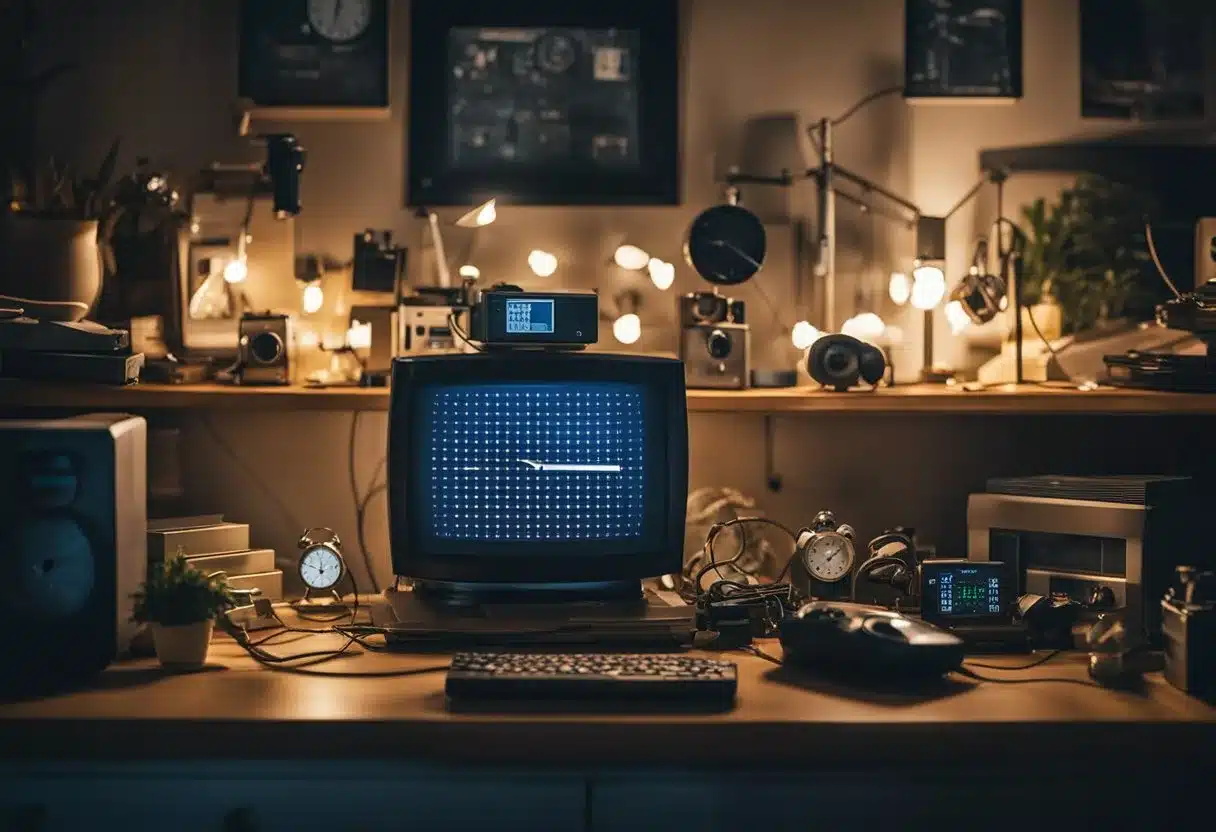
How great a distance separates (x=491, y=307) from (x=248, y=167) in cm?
73

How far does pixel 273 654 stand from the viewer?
77.5 inches

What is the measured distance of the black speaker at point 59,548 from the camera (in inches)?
72.2

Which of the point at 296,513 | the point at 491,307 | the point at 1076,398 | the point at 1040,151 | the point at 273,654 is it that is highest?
the point at 1040,151

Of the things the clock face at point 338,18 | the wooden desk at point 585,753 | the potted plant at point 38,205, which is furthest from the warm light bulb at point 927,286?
the potted plant at point 38,205

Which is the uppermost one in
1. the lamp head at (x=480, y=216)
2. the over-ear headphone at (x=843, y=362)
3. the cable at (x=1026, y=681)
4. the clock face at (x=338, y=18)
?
the clock face at (x=338, y=18)

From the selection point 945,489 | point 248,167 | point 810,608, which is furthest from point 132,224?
point 945,489

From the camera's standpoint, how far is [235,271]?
2.49m

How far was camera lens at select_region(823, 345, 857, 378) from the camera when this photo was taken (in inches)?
91.6

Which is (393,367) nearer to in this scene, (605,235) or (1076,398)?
(605,235)

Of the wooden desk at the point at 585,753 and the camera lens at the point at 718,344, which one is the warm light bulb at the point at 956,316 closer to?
the camera lens at the point at 718,344

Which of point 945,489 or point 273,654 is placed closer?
point 273,654

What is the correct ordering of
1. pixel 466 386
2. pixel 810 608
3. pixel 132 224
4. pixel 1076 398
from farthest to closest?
pixel 132 224 < pixel 1076 398 < pixel 466 386 < pixel 810 608

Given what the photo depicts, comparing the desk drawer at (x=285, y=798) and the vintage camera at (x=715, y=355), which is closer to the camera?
the desk drawer at (x=285, y=798)

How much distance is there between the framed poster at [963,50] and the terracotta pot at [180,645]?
1686 millimetres
